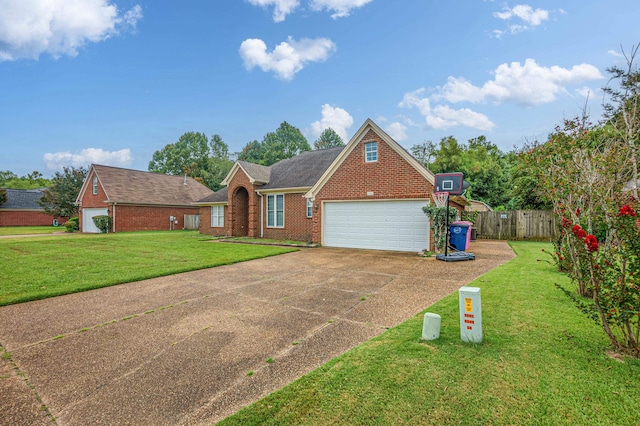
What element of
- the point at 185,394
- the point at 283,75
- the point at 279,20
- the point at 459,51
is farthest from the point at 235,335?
the point at 283,75

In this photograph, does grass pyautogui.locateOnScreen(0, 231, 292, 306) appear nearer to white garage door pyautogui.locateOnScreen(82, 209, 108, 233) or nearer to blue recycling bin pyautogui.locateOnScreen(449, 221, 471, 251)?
blue recycling bin pyautogui.locateOnScreen(449, 221, 471, 251)

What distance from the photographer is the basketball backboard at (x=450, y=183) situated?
10586mm

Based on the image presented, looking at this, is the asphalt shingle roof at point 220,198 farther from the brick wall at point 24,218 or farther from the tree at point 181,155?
the tree at point 181,155

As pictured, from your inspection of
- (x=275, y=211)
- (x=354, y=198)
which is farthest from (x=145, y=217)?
(x=354, y=198)

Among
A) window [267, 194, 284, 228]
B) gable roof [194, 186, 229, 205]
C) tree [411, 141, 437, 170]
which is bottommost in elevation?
window [267, 194, 284, 228]

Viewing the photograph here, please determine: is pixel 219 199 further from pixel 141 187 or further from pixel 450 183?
pixel 450 183

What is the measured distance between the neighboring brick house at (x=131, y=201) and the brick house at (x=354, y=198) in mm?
12357

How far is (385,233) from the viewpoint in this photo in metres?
12.9

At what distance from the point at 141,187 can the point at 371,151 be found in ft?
76.3

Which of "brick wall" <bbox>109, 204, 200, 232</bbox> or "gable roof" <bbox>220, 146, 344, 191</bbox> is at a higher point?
"gable roof" <bbox>220, 146, 344, 191</bbox>

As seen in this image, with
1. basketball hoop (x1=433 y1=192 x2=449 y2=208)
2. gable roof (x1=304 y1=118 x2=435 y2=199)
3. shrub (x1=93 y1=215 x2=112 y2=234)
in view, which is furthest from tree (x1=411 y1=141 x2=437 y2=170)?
shrub (x1=93 y1=215 x2=112 y2=234)

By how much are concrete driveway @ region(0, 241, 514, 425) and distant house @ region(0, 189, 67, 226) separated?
141 feet

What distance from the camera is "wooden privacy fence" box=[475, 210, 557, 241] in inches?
661

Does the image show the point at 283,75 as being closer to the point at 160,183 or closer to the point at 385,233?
the point at 160,183
